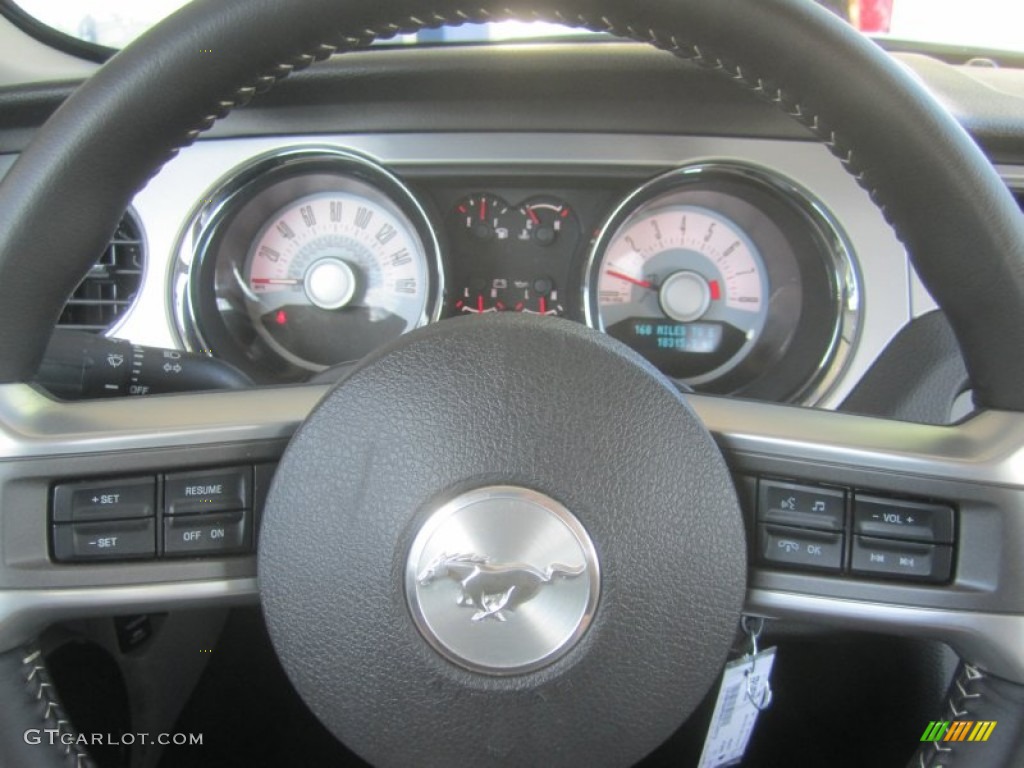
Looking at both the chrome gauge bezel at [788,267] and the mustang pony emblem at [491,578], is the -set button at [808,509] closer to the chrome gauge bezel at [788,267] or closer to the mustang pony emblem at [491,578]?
the mustang pony emblem at [491,578]

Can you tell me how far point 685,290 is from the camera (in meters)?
1.77

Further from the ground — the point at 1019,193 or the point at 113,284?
the point at 1019,193

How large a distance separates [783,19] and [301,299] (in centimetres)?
121

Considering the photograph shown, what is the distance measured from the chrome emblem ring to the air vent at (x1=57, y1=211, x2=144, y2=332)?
108cm

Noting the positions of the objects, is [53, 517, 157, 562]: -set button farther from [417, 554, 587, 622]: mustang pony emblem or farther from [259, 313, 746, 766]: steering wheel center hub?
[417, 554, 587, 622]: mustang pony emblem

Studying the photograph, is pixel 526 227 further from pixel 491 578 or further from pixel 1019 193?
pixel 491 578

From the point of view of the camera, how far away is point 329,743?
49.7 inches

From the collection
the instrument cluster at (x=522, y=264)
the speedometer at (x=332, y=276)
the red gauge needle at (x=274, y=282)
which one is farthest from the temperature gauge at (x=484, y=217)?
the red gauge needle at (x=274, y=282)

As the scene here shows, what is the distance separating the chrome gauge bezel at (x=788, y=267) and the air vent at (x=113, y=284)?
718 mm

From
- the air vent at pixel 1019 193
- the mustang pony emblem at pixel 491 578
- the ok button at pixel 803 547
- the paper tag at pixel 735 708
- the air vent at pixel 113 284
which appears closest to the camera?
the mustang pony emblem at pixel 491 578

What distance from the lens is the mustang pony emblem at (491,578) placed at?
711 millimetres

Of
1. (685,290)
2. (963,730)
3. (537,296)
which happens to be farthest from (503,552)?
(685,290)

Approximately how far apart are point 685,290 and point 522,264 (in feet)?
0.95
